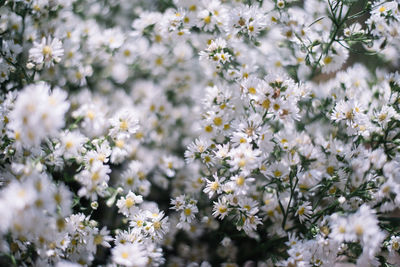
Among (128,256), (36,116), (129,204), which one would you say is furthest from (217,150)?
(36,116)

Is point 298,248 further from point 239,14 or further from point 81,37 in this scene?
point 81,37

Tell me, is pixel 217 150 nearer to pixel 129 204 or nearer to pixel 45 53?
pixel 129 204

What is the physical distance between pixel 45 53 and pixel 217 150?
3.10 feet

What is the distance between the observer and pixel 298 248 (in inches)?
58.1

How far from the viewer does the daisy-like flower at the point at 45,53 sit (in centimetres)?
169

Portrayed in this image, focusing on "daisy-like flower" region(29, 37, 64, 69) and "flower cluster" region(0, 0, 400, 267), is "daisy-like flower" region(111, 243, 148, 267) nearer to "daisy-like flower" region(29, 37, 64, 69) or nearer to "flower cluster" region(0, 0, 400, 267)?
"flower cluster" region(0, 0, 400, 267)

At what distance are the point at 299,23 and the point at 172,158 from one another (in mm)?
1063

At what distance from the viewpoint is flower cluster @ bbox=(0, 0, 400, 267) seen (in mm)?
1362

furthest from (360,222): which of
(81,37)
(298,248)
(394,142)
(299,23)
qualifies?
(81,37)

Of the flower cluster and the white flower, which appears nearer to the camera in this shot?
the white flower

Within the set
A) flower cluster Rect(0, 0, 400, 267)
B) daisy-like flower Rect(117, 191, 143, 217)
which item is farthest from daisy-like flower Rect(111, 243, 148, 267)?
daisy-like flower Rect(117, 191, 143, 217)

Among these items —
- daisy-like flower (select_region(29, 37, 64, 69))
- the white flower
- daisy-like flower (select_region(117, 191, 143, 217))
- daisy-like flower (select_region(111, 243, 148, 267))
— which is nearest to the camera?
the white flower

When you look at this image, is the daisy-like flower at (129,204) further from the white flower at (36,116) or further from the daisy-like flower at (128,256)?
the white flower at (36,116)

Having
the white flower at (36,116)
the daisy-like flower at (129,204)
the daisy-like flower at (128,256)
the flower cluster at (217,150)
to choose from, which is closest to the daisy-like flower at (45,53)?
the flower cluster at (217,150)
